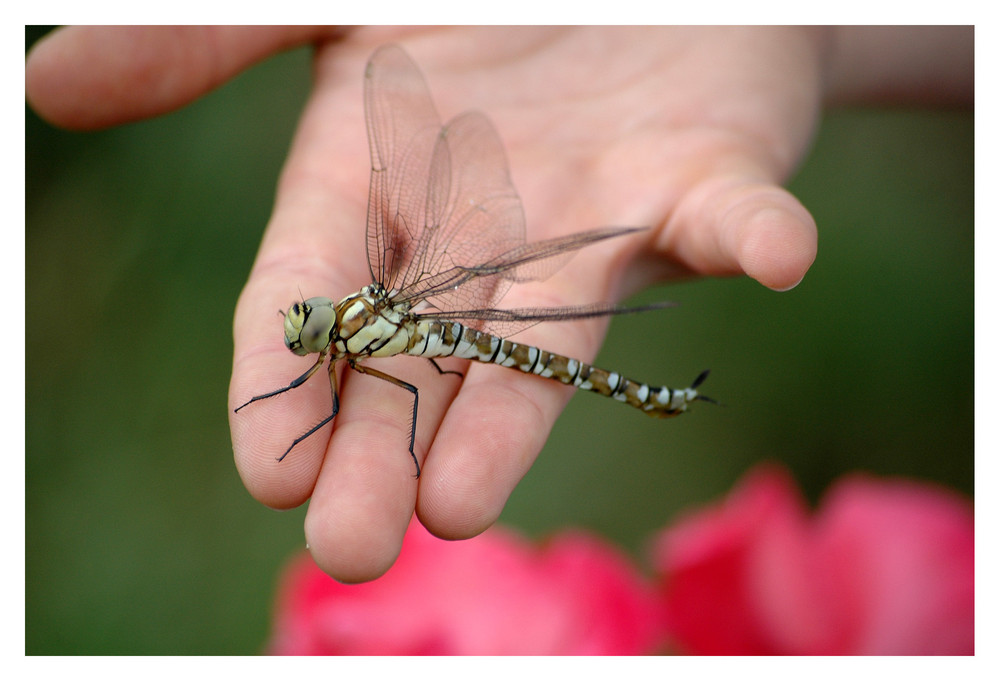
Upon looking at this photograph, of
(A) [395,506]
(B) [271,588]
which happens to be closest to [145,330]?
(B) [271,588]

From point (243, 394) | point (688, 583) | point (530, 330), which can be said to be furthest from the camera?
point (530, 330)

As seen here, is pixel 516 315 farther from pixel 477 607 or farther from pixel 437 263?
pixel 477 607

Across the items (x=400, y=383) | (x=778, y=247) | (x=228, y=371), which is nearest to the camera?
(x=778, y=247)

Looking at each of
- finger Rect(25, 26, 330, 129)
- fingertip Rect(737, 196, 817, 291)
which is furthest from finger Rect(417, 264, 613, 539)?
finger Rect(25, 26, 330, 129)

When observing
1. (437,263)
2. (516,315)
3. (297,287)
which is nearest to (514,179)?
(437,263)

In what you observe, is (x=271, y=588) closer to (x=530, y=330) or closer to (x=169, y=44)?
(x=530, y=330)

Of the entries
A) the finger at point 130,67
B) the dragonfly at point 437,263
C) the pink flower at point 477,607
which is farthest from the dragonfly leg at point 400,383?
the finger at point 130,67

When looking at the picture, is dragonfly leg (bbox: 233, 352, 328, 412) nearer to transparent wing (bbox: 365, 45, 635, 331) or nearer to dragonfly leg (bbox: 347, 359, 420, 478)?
dragonfly leg (bbox: 347, 359, 420, 478)
